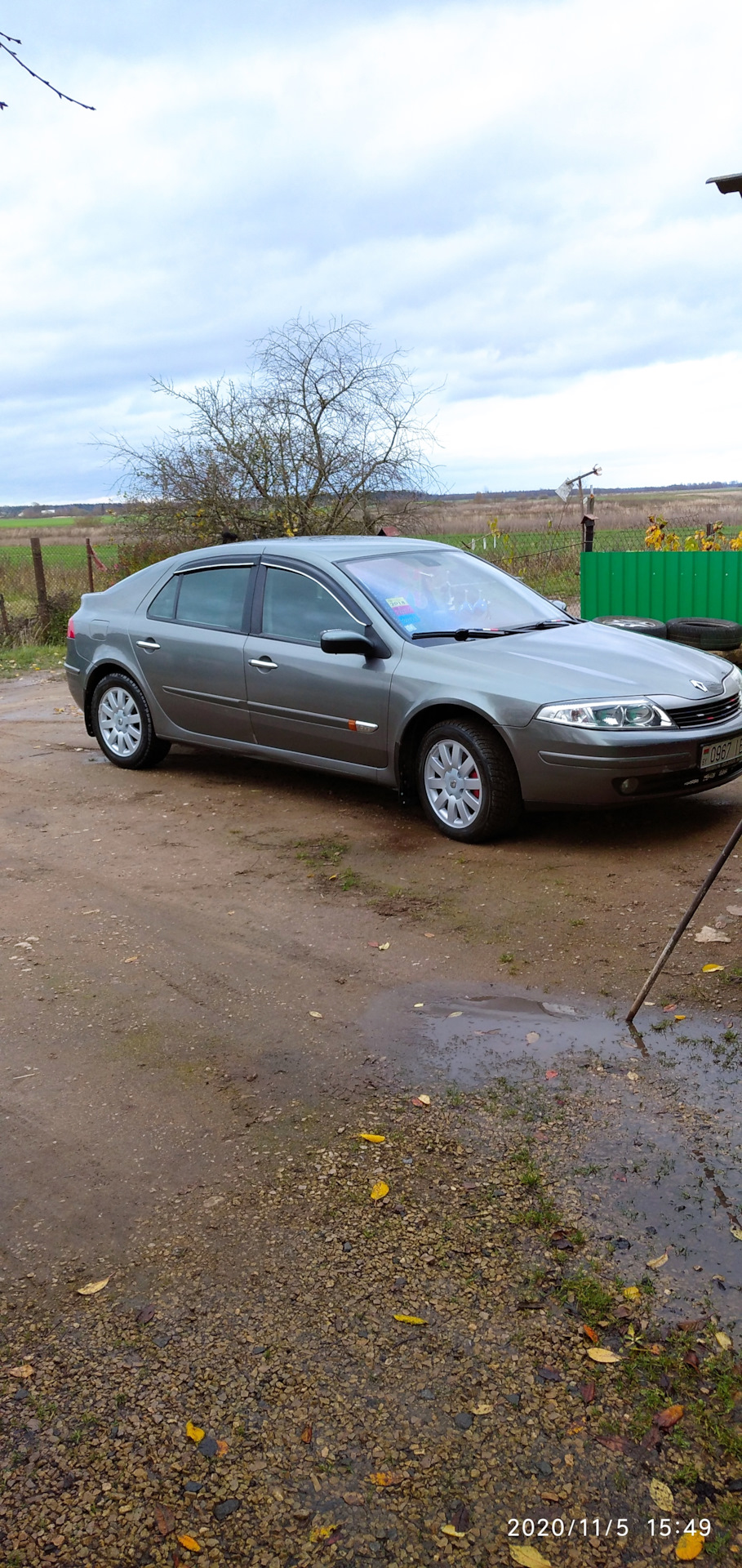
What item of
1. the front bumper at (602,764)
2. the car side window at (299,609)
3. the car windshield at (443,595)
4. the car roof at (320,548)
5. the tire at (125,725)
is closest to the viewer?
the front bumper at (602,764)

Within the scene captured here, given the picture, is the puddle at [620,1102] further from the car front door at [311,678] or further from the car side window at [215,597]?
the car side window at [215,597]

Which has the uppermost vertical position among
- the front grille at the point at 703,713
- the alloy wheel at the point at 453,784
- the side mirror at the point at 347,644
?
the side mirror at the point at 347,644

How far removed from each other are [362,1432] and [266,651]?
17.8 ft

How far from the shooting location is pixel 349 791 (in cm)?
785

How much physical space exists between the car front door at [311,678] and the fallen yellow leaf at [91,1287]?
4.13 m

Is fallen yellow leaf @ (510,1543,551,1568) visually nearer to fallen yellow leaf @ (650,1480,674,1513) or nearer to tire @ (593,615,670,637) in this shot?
fallen yellow leaf @ (650,1480,674,1513)

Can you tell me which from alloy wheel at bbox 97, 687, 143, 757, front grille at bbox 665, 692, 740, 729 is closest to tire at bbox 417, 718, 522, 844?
front grille at bbox 665, 692, 740, 729

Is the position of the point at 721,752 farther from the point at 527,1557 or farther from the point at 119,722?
the point at 527,1557

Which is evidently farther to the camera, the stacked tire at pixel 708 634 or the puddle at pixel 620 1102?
the stacked tire at pixel 708 634

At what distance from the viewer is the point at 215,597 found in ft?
25.9

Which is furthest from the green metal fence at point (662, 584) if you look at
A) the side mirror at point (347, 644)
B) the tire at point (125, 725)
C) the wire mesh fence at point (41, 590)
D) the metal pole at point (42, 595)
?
the metal pole at point (42, 595)

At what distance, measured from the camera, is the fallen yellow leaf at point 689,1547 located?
2.08 metres

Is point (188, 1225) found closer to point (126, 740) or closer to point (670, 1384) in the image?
point (670, 1384)

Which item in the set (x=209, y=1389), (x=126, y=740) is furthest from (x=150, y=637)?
(x=209, y=1389)
